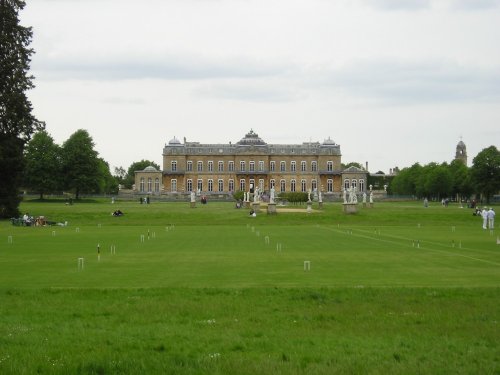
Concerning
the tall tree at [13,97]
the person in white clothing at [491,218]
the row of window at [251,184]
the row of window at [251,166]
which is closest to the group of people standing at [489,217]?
the person in white clothing at [491,218]

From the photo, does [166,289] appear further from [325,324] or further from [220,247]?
[220,247]

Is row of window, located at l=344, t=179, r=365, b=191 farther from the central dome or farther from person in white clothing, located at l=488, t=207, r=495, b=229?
person in white clothing, located at l=488, t=207, r=495, b=229

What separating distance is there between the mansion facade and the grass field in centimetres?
10576

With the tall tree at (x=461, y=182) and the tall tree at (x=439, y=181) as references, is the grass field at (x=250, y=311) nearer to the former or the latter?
the tall tree at (x=461, y=182)

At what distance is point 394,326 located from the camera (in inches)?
453

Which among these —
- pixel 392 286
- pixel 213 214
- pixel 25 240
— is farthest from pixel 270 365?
pixel 213 214

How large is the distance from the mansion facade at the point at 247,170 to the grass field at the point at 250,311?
105765 millimetres

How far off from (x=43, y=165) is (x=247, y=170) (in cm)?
4497

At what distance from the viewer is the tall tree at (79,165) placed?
102625mm

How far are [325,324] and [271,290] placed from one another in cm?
406

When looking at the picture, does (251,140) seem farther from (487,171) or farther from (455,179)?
(487,171)

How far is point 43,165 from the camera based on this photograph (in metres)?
100

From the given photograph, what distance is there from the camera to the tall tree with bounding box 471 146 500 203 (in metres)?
94.8

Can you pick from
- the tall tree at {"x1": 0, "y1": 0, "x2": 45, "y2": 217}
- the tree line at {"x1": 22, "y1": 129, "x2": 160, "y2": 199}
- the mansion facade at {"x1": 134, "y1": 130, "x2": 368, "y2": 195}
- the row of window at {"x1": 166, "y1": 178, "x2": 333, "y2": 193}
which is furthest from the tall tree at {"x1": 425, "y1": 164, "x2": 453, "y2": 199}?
the tall tree at {"x1": 0, "y1": 0, "x2": 45, "y2": 217}
